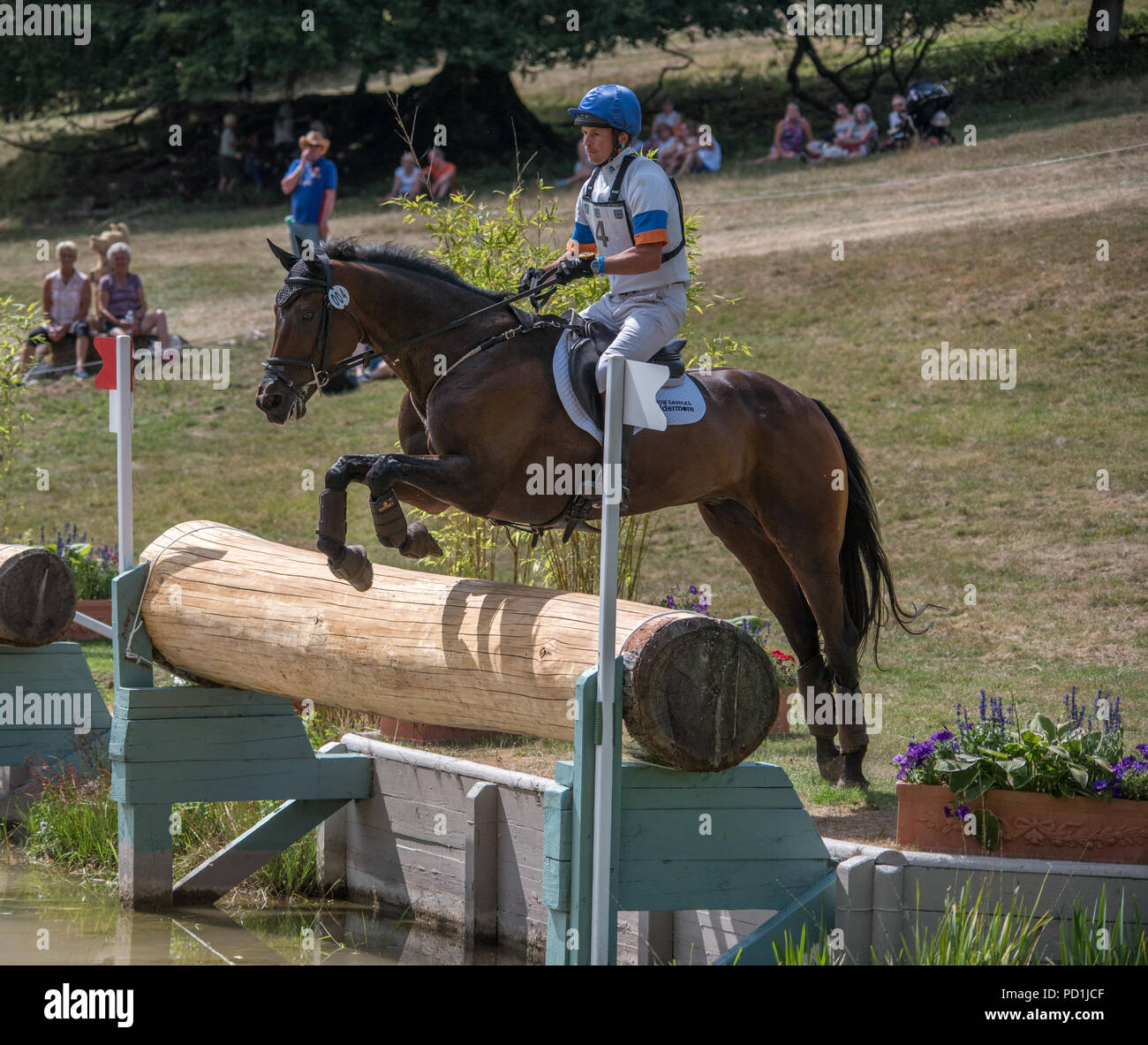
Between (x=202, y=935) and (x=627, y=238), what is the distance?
3350mm

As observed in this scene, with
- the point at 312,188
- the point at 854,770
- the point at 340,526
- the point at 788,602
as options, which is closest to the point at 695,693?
the point at 340,526

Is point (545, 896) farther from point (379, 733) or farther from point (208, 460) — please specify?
point (208, 460)

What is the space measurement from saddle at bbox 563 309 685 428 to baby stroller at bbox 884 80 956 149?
53.4 ft

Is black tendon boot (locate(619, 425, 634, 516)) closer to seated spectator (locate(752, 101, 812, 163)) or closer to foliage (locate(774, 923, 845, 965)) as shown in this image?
foliage (locate(774, 923, 845, 965))

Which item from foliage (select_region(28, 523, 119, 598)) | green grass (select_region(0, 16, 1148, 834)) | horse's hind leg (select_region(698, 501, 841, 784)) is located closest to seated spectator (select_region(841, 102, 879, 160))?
green grass (select_region(0, 16, 1148, 834))

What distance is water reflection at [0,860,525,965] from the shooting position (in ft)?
19.2

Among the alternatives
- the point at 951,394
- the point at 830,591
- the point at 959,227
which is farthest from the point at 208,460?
the point at 830,591

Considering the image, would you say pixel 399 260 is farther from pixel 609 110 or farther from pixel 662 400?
pixel 662 400

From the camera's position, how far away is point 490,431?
18.5 feet

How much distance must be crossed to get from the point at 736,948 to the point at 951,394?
1038 cm

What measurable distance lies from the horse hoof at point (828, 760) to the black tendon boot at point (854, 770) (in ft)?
0.19

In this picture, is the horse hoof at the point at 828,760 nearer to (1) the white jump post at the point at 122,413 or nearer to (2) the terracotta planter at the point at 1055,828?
(2) the terracotta planter at the point at 1055,828

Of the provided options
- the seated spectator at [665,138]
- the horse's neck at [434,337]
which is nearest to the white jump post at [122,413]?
the horse's neck at [434,337]

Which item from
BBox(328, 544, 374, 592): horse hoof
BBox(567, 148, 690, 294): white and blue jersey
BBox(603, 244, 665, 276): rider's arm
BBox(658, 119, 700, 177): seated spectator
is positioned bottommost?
BBox(328, 544, 374, 592): horse hoof
